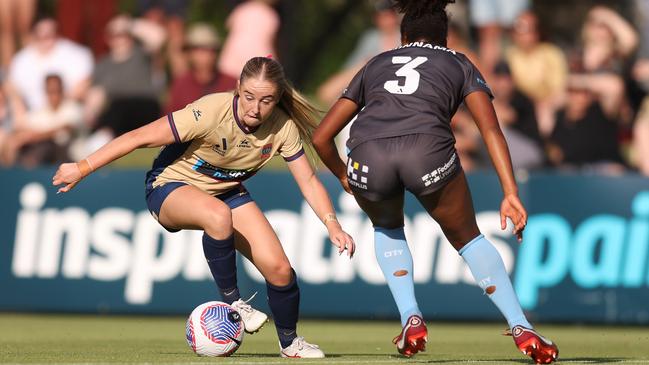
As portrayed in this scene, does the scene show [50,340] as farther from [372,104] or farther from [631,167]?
[631,167]

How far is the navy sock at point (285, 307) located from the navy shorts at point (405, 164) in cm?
116

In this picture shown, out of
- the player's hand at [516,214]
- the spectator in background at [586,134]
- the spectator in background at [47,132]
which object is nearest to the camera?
the player's hand at [516,214]

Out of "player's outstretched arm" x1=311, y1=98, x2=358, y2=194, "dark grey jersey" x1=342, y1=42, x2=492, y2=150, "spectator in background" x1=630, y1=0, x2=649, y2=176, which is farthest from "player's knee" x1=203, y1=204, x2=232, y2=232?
"spectator in background" x1=630, y1=0, x2=649, y2=176

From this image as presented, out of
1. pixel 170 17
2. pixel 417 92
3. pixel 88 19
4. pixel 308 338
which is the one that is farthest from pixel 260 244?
pixel 88 19

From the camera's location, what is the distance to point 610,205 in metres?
13.2

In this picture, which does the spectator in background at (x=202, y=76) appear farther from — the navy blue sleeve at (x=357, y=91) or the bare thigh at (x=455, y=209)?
the bare thigh at (x=455, y=209)

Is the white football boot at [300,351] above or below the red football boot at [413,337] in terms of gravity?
below

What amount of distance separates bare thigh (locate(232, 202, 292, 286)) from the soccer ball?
1.19 ft

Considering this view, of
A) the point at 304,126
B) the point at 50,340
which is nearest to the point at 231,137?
the point at 304,126

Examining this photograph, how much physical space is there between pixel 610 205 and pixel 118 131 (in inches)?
227

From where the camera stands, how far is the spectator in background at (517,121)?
1471 cm

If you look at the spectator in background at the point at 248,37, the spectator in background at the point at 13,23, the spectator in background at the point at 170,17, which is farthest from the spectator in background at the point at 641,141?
the spectator in background at the point at 13,23

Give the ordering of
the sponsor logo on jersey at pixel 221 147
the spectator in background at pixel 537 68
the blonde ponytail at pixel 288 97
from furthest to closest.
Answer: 1. the spectator in background at pixel 537 68
2. the sponsor logo on jersey at pixel 221 147
3. the blonde ponytail at pixel 288 97

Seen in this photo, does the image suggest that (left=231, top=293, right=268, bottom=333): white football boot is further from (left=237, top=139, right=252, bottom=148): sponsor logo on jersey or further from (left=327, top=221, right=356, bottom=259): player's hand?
(left=237, top=139, right=252, bottom=148): sponsor logo on jersey
